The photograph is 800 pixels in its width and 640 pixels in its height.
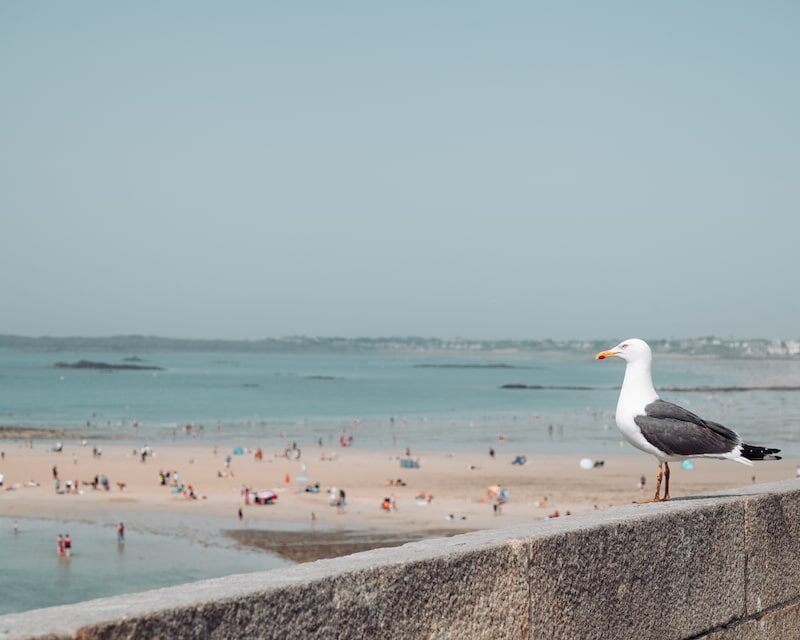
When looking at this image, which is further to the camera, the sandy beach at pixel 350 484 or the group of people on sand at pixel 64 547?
the sandy beach at pixel 350 484

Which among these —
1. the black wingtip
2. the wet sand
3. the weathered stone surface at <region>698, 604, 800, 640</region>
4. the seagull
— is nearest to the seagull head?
the seagull

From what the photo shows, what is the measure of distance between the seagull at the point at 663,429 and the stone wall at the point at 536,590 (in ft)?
1.05

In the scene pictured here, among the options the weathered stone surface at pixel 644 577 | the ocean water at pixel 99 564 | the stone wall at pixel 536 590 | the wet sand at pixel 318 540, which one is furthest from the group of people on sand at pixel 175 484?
the weathered stone surface at pixel 644 577

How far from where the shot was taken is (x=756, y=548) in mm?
4199

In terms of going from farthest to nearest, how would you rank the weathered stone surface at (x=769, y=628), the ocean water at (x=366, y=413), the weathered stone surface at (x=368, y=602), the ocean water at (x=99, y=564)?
1. the ocean water at (x=366, y=413)
2. the ocean water at (x=99, y=564)
3. the weathered stone surface at (x=769, y=628)
4. the weathered stone surface at (x=368, y=602)

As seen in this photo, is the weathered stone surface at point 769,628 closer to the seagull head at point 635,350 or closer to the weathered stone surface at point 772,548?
the weathered stone surface at point 772,548

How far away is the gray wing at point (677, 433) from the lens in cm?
496

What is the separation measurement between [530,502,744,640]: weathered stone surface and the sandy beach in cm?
2374

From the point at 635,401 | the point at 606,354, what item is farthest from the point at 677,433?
the point at 606,354

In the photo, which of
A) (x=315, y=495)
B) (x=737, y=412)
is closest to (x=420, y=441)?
(x=315, y=495)

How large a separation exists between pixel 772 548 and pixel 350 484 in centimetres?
3650

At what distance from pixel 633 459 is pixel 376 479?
1278 cm

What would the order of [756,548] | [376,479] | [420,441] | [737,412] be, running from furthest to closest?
[737,412]
[420,441]
[376,479]
[756,548]

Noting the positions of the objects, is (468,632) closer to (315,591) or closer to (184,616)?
(315,591)
